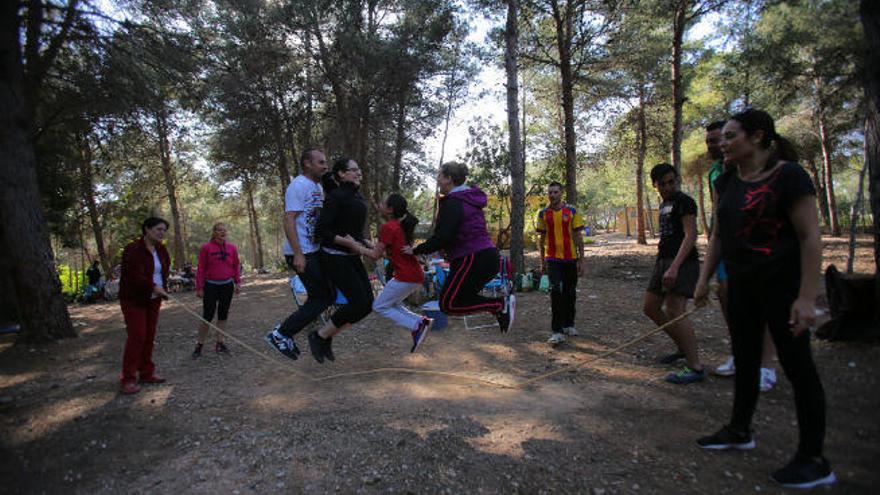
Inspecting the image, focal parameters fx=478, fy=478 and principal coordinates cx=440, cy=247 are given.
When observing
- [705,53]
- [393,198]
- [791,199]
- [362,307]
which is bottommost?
[362,307]

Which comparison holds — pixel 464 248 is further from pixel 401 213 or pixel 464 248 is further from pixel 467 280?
pixel 401 213

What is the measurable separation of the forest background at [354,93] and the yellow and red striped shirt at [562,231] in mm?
3390

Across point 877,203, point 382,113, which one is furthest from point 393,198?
point 382,113

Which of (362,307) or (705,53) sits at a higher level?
(705,53)

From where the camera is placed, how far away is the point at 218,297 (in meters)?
7.01

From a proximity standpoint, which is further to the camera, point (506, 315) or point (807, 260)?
point (506, 315)

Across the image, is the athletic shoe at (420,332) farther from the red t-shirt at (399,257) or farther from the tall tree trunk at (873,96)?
the tall tree trunk at (873,96)

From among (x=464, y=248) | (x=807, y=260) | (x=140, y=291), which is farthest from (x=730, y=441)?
(x=140, y=291)

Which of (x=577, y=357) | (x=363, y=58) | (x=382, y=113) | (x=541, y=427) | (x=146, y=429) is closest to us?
(x=541, y=427)

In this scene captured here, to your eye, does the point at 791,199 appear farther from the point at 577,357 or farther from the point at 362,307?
the point at 577,357

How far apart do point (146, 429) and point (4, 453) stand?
1.01m

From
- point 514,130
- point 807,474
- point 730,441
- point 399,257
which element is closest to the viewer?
point 807,474

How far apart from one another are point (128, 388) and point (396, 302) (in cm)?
330

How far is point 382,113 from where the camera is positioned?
15.9 meters
